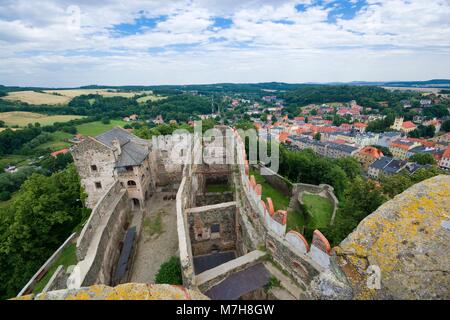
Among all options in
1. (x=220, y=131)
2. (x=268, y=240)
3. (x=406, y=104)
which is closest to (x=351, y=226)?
(x=268, y=240)

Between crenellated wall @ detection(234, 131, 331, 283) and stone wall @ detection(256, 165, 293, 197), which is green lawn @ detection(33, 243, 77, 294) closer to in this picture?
crenellated wall @ detection(234, 131, 331, 283)

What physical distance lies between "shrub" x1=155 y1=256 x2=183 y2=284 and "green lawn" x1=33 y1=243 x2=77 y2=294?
8.08 m

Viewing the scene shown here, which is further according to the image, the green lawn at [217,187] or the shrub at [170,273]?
the green lawn at [217,187]

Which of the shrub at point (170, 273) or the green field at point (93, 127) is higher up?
the green field at point (93, 127)

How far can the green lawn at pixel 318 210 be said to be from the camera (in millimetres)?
22734

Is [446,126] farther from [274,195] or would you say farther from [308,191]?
[274,195]

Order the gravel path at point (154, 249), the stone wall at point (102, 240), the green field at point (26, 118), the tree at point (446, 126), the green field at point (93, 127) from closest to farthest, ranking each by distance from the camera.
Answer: the stone wall at point (102, 240) < the gravel path at point (154, 249) < the green field at point (93, 127) < the green field at point (26, 118) < the tree at point (446, 126)

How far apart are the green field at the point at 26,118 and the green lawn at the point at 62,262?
106m

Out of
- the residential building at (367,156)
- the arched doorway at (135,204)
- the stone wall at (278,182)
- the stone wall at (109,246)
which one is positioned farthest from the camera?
the residential building at (367,156)

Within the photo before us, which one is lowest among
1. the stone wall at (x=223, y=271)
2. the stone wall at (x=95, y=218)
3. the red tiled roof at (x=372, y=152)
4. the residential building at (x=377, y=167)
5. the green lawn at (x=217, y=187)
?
the residential building at (x=377, y=167)

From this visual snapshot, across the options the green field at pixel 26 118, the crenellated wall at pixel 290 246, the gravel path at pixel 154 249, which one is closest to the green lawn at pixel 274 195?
the gravel path at pixel 154 249

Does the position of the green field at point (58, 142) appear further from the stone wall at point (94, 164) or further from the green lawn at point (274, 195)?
the green lawn at point (274, 195)

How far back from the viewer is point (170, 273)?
13984 mm

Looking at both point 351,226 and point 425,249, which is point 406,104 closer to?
point 351,226
